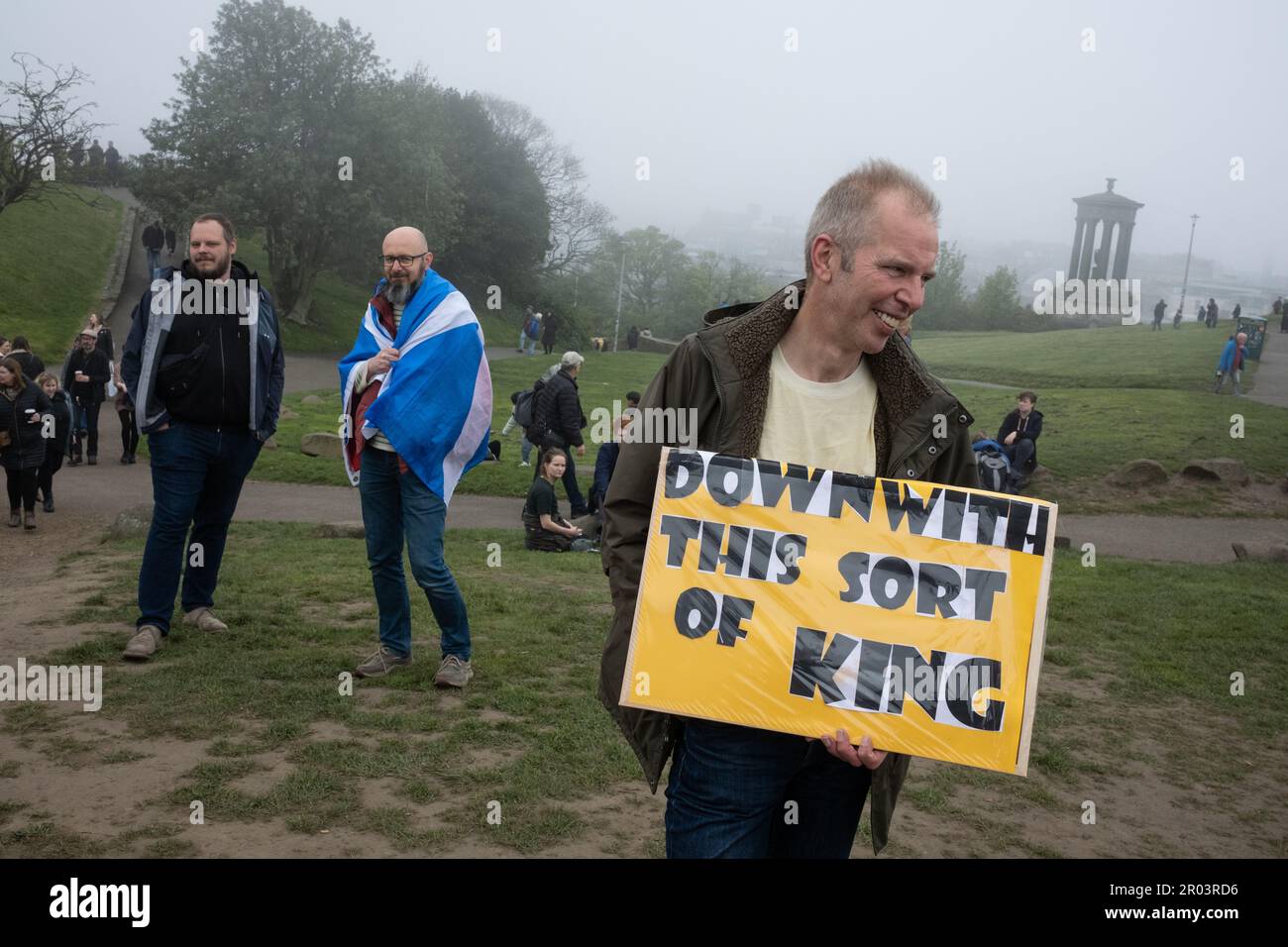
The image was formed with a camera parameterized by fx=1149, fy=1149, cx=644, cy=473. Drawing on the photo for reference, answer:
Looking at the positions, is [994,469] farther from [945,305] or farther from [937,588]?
[945,305]

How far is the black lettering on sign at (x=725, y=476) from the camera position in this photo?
3.00 meters

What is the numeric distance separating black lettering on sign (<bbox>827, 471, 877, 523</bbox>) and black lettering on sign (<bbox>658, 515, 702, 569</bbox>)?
36 cm

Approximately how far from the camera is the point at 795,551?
3.00 metres

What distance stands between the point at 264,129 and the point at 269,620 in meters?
37.4

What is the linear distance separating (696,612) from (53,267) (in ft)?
138

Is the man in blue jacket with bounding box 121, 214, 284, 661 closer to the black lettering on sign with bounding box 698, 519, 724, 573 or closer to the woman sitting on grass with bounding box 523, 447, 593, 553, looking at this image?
the black lettering on sign with bounding box 698, 519, 724, 573

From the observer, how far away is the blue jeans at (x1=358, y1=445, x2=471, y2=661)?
20.1 feet

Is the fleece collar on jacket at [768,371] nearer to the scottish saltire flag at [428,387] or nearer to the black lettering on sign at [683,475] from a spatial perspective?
the black lettering on sign at [683,475]

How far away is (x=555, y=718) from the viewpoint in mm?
5988

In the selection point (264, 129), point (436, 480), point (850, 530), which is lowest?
point (436, 480)

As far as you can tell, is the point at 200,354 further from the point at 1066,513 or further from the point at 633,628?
the point at 1066,513

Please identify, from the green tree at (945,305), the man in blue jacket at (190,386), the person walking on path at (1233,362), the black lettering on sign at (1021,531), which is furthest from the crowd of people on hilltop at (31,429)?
the green tree at (945,305)
